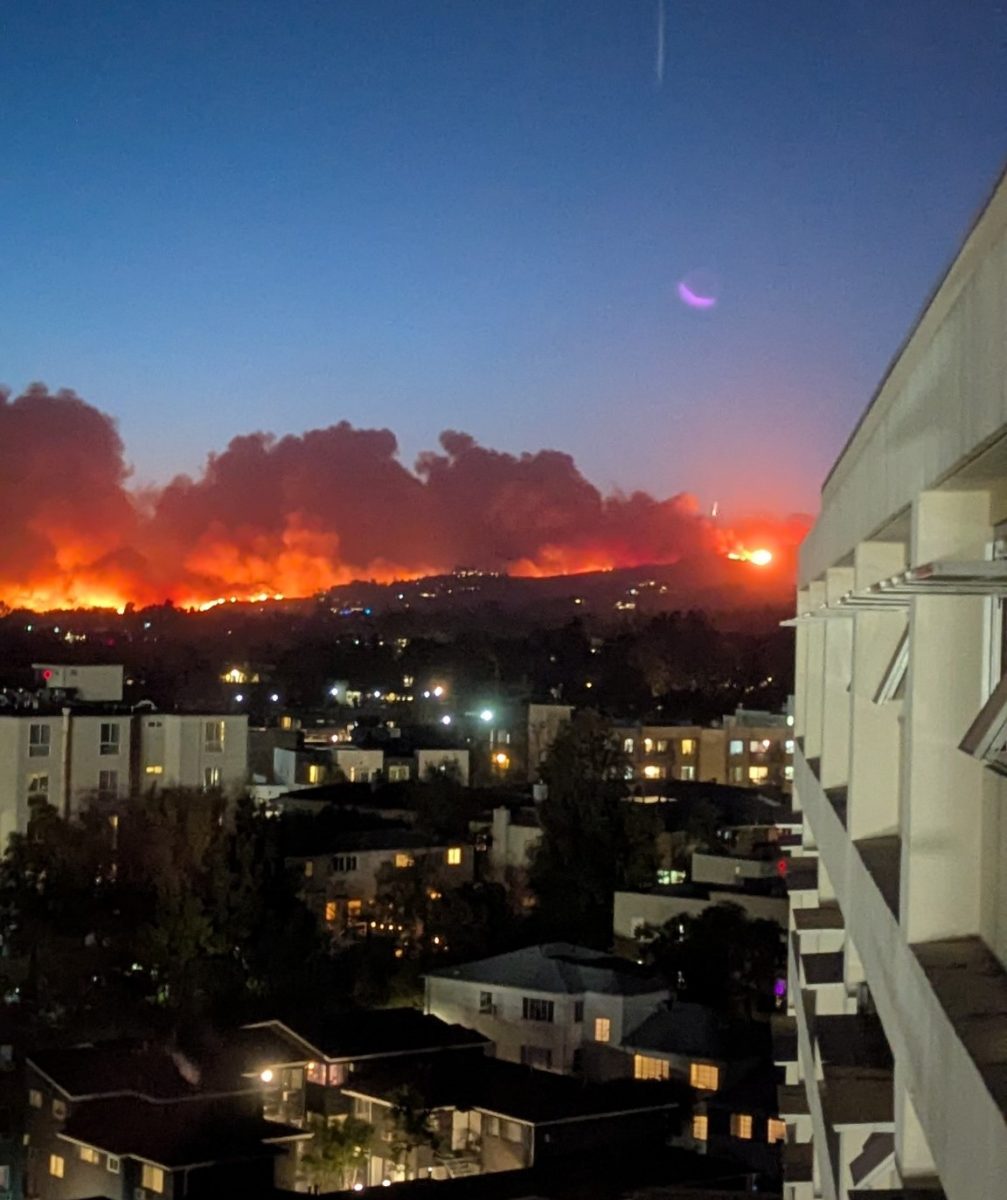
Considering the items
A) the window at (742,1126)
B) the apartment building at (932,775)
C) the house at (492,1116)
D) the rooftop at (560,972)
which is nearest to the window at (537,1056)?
the rooftop at (560,972)

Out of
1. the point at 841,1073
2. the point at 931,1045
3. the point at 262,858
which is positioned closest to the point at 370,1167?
the point at 262,858

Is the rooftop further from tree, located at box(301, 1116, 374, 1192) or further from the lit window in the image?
the lit window

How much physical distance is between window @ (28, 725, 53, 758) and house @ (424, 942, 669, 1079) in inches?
228

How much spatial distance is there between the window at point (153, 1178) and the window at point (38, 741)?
8.35 metres

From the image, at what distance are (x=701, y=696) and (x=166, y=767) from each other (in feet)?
48.7

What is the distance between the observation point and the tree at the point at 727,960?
40.3 feet

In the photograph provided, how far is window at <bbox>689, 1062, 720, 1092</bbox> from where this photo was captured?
420 inches

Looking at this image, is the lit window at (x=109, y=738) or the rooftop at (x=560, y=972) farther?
the lit window at (x=109, y=738)

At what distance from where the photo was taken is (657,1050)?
441 inches

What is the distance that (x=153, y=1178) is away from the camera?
8711 millimetres

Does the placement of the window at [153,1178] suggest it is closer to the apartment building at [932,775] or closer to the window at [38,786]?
the apartment building at [932,775]

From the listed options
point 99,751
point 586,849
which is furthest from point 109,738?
point 586,849

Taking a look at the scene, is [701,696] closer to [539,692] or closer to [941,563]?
[539,692]

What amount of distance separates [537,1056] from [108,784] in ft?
22.5
